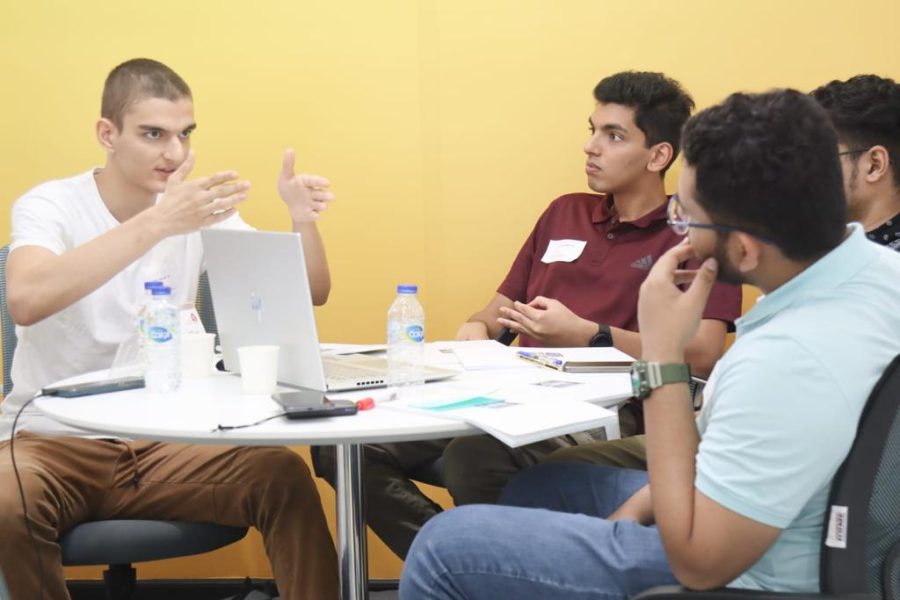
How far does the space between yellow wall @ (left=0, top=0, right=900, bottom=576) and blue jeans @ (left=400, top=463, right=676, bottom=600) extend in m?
1.71

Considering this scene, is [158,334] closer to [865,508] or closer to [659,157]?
[865,508]

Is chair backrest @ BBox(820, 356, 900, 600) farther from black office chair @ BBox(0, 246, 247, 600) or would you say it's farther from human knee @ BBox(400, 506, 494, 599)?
black office chair @ BBox(0, 246, 247, 600)

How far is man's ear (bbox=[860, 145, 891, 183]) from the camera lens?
2102 mm

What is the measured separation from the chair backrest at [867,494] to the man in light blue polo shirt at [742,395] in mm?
20

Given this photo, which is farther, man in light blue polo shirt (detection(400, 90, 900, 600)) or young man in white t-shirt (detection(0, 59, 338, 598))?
young man in white t-shirt (detection(0, 59, 338, 598))

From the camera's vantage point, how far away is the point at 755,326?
1.23 meters

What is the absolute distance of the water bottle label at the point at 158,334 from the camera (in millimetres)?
1678

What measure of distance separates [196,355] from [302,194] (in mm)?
631

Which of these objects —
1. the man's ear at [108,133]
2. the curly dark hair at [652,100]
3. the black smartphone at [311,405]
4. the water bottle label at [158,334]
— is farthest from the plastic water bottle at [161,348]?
the curly dark hair at [652,100]

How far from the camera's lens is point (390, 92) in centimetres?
292

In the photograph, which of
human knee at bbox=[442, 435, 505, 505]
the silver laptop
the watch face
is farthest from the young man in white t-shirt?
the watch face

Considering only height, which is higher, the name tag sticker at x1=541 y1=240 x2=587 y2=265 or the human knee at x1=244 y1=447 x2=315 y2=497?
the name tag sticker at x1=541 y1=240 x2=587 y2=265

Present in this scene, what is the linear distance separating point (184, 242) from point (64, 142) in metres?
0.87

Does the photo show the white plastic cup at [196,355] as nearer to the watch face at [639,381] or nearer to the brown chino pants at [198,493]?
the brown chino pants at [198,493]
